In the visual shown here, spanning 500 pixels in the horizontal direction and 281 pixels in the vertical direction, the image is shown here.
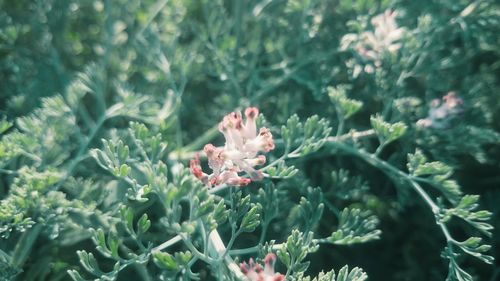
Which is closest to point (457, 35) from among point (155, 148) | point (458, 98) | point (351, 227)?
point (458, 98)

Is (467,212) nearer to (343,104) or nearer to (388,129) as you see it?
(388,129)

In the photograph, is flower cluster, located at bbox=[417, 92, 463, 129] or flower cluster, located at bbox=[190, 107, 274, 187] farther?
flower cluster, located at bbox=[417, 92, 463, 129]

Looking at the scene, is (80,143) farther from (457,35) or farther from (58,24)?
(457,35)

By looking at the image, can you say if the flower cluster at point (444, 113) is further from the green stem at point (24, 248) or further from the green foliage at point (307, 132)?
the green stem at point (24, 248)

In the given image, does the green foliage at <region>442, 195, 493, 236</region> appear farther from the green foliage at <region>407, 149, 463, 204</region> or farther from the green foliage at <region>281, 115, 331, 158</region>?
the green foliage at <region>281, 115, 331, 158</region>

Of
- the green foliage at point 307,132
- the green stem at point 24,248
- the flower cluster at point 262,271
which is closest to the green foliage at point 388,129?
the green foliage at point 307,132

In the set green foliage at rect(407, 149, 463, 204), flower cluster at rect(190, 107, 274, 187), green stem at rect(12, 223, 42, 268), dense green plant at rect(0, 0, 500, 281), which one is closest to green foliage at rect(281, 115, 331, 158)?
dense green plant at rect(0, 0, 500, 281)

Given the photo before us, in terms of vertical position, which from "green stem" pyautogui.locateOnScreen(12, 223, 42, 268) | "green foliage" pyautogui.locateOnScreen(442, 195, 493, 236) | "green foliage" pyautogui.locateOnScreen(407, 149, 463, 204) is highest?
"green stem" pyautogui.locateOnScreen(12, 223, 42, 268)

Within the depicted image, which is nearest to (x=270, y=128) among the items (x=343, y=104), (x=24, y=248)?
(x=343, y=104)

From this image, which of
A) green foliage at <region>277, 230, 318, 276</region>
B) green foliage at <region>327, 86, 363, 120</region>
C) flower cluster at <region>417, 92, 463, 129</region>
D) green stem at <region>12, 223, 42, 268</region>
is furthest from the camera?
flower cluster at <region>417, 92, 463, 129</region>
